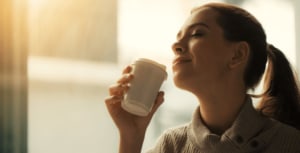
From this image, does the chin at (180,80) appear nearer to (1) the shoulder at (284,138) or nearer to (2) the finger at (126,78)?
(2) the finger at (126,78)

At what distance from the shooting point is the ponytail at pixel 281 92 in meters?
1.09

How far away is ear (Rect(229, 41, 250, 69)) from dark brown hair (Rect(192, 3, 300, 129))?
14 mm

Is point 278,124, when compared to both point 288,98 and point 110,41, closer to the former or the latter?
point 288,98

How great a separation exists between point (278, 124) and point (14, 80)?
667mm

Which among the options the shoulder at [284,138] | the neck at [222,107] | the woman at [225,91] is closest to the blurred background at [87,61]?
the woman at [225,91]

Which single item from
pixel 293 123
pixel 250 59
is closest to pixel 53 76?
pixel 250 59

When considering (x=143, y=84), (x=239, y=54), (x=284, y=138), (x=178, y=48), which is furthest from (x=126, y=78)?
(x=284, y=138)

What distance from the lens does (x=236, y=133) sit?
956mm

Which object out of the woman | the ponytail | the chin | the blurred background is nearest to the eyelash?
the woman

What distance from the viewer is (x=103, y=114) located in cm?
124

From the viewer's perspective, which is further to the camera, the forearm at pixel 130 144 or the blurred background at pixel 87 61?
the blurred background at pixel 87 61

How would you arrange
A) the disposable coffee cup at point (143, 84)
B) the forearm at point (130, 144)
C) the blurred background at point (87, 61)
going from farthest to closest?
the blurred background at point (87, 61), the forearm at point (130, 144), the disposable coffee cup at point (143, 84)

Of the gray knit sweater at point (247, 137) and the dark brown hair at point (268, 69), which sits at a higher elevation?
the dark brown hair at point (268, 69)

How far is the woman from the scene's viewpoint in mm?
963
